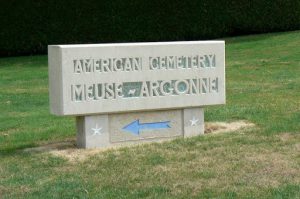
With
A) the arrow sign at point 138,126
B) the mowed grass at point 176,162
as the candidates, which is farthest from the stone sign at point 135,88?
the mowed grass at point 176,162

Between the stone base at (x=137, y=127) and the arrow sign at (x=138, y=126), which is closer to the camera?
the stone base at (x=137, y=127)

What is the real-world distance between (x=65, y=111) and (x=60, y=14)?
15.1 metres

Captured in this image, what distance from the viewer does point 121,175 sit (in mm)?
7023

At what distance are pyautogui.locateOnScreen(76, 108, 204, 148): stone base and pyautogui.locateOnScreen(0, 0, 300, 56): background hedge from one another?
14202 mm

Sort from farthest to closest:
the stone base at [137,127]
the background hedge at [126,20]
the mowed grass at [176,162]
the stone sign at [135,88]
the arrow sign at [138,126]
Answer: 1. the background hedge at [126,20]
2. the arrow sign at [138,126]
3. the stone base at [137,127]
4. the stone sign at [135,88]
5. the mowed grass at [176,162]

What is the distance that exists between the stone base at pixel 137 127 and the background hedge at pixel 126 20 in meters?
14.2

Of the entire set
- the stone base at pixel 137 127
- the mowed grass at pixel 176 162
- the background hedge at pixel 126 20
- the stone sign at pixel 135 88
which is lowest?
the mowed grass at pixel 176 162

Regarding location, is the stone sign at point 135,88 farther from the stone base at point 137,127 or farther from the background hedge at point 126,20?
the background hedge at point 126,20

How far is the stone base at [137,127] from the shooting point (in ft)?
27.0

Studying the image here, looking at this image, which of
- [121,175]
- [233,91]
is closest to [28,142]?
[121,175]

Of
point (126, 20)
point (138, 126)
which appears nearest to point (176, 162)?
point (138, 126)

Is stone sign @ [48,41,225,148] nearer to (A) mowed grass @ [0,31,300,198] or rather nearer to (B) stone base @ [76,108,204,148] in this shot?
(B) stone base @ [76,108,204,148]

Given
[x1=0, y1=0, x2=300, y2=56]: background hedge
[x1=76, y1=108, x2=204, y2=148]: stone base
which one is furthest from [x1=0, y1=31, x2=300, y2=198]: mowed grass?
[x1=0, y1=0, x2=300, y2=56]: background hedge

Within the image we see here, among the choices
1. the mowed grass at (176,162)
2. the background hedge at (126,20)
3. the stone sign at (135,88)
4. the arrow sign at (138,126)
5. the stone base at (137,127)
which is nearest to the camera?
the mowed grass at (176,162)
